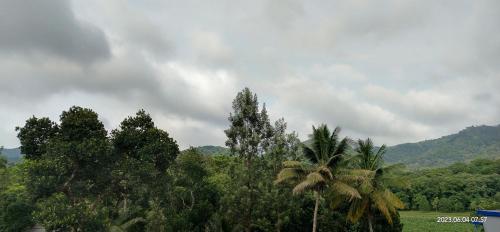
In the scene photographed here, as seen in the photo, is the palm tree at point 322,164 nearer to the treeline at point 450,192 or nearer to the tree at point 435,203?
the treeline at point 450,192

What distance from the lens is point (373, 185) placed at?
33.1 meters

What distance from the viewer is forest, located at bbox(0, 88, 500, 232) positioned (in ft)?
99.7

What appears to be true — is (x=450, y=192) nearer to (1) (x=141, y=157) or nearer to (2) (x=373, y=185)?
(2) (x=373, y=185)

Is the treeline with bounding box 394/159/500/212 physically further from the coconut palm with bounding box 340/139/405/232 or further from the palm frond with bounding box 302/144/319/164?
the palm frond with bounding box 302/144/319/164

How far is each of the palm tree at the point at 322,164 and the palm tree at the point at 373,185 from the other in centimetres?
225

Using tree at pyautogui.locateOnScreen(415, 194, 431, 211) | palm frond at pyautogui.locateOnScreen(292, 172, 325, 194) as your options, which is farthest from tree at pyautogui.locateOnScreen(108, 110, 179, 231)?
tree at pyautogui.locateOnScreen(415, 194, 431, 211)

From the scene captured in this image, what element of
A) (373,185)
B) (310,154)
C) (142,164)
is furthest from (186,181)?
(373,185)

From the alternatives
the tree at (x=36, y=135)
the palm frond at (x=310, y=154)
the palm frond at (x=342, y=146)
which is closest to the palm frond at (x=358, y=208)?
the palm frond at (x=342, y=146)

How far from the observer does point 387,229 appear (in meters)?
38.8

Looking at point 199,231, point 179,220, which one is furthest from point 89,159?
point 199,231

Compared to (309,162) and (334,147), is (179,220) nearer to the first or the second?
(309,162)

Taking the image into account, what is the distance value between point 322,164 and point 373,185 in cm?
579

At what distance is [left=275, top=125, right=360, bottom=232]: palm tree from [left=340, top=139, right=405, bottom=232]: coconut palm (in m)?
2.25

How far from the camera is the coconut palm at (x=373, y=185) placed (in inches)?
1262
